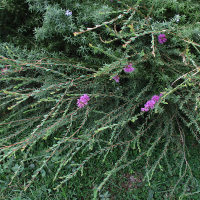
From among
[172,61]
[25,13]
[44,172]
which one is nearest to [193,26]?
[172,61]

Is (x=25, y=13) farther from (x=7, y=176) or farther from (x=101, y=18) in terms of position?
(x=7, y=176)

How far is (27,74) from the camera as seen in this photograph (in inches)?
93.3

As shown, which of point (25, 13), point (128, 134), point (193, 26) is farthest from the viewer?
point (25, 13)

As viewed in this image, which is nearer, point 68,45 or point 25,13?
point 68,45

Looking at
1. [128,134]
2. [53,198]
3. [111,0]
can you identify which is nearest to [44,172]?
[53,198]

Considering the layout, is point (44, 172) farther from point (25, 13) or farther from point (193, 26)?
point (193, 26)

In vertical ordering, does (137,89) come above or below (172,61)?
below

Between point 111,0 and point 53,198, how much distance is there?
2.20 meters

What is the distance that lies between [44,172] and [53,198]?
0.95 feet

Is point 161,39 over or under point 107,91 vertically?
over

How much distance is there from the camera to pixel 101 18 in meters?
1.98

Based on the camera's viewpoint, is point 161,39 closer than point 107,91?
Yes

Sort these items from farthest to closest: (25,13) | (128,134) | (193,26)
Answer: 1. (25,13)
2. (128,134)
3. (193,26)

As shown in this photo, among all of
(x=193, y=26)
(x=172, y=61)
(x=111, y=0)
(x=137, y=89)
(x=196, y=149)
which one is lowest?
(x=196, y=149)
